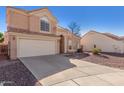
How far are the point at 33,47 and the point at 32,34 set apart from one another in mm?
1289

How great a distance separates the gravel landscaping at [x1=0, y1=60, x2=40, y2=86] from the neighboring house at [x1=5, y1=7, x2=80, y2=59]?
2.39 metres

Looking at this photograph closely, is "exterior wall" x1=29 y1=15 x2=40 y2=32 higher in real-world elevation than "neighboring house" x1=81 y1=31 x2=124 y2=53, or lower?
higher

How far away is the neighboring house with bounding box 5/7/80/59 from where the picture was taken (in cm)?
1127

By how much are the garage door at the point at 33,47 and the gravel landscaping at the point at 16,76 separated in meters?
2.63

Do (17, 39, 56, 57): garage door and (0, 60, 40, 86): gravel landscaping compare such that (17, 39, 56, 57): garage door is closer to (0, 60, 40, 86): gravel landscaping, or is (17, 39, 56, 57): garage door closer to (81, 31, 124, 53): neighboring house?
(0, 60, 40, 86): gravel landscaping

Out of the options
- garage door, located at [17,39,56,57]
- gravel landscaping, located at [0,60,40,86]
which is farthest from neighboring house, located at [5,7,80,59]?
gravel landscaping, located at [0,60,40,86]

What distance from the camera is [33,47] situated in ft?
41.7

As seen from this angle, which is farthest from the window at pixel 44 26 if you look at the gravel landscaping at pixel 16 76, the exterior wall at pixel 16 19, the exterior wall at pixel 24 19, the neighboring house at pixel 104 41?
the gravel landscaping at pixel 16 76

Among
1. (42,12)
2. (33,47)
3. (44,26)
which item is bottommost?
(33,47)

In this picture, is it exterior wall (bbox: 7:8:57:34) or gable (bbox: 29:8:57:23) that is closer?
exterior wall (bbox: 7:8:57:34)

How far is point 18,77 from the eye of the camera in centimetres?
734

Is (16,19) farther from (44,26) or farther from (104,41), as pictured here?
(104,41)

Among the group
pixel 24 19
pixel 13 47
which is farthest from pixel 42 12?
pixel 13 47
